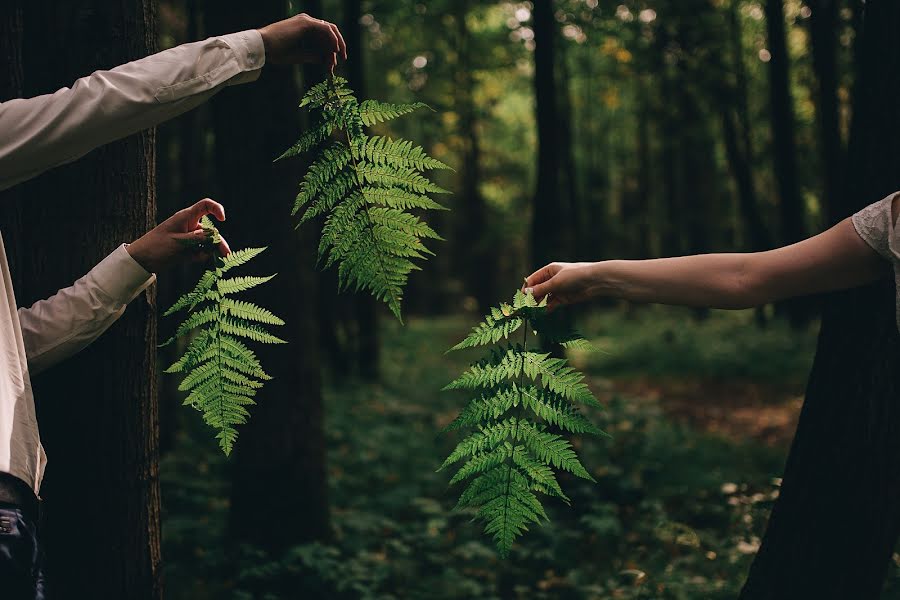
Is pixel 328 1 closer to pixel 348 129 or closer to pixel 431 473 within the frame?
pixel 431 473

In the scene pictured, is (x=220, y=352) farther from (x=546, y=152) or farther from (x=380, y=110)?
(x=546, y=152)

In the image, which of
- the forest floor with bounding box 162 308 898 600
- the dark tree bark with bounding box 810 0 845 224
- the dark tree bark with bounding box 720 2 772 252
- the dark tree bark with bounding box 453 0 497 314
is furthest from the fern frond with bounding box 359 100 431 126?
the dark tree bark with bounding box 720 2 772 252

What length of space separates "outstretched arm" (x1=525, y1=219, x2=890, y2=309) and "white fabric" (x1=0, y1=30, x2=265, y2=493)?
1132 mm

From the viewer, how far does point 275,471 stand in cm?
550

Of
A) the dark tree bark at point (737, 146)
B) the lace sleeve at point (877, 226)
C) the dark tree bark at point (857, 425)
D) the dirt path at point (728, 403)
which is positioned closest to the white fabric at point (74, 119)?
the lace sleeve at point (877, 226)

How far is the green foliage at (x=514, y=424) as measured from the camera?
6.37 ft

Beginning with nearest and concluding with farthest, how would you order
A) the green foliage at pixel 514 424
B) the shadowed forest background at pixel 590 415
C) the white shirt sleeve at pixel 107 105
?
the white shirt sleeve at pixel 107 105 < the green foliage at pixel 514 424 < the shadowed forest background at pixel 590 415

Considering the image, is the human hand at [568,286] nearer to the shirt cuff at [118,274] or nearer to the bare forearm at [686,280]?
the bare forearm at [686,280]

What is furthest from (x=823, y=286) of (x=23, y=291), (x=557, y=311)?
(x=23, y=291)

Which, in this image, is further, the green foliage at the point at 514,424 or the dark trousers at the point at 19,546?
the green foliage at the point at 514,424

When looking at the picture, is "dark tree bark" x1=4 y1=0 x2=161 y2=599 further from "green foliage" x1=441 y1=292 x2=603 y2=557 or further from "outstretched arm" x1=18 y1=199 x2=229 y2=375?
"green foliage" x1=441 y1=292 x2=603 y2=557

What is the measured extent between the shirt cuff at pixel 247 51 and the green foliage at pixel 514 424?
1019 mm

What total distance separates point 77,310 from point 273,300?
3.19 meters

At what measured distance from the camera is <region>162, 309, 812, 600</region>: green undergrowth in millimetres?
4914
